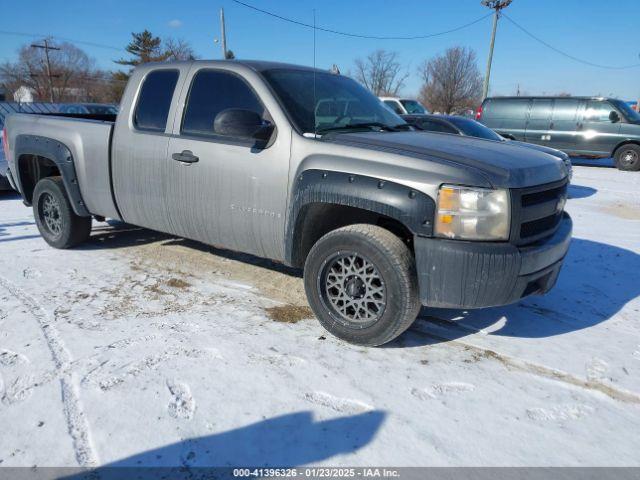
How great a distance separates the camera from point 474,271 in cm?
270

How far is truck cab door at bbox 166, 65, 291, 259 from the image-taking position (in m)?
3.39

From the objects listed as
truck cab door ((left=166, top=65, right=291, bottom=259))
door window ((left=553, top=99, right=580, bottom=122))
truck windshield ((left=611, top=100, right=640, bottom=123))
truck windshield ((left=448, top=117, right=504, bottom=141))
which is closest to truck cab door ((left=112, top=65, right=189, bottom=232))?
truck cab door ((left=166, top=65, right=291, bottom=259))

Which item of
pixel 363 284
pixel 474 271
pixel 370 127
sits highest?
pixel 370 127

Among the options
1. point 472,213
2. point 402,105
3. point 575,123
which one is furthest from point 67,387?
point 575,123

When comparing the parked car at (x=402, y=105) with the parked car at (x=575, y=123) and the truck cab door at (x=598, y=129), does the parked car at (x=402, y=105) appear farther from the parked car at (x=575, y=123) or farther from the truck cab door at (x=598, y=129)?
the truck cab door at (x=598, y=129)

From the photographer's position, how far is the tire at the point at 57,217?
4.93m

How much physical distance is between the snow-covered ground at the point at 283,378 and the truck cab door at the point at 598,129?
1072 cm

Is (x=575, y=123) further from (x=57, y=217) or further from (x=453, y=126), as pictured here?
(x=57, y=217)

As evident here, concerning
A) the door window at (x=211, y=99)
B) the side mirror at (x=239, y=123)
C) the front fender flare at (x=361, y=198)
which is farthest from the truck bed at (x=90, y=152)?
the front fender flare at (x=361, y=198)

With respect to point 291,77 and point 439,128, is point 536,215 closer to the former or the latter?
point 291,77

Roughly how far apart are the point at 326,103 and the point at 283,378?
213 centimetres

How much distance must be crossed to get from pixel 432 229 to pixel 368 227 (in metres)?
0.47

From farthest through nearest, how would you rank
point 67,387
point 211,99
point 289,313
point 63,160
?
point 63,160
point 211,99
point 289,313
point 67,387

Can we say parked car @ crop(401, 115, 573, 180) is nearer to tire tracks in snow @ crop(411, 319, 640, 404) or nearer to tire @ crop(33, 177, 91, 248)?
tire @ crop(33, 177, 91, 248)
